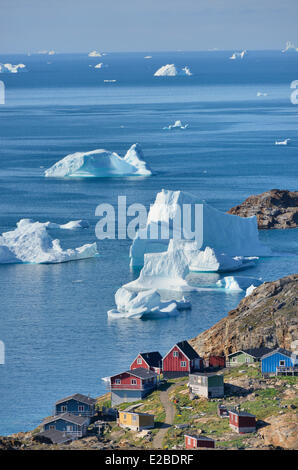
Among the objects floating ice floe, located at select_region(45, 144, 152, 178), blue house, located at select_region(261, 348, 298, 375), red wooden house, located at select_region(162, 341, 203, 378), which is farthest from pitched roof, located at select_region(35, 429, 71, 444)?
floating ice floe, located at select_region(45, 144, 152, 178)

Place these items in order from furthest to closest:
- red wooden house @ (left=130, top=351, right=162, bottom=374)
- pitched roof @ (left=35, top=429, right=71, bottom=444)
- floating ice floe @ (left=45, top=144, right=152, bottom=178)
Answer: floating ice floe @ (left=45, top=144, right=152, bottom=178) → red wooden house @ (left=130, top=351, right=162, bottom=374) → pitched roof @ (left=35, top=429, right=71, bottom=444)

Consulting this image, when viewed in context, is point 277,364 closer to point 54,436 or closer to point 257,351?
point 257,351

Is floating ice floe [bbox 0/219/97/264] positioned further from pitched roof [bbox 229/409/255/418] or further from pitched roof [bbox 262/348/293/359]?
pitched roof [bbox 229/409/255/418]

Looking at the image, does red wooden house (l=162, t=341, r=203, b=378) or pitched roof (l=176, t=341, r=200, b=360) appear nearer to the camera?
red wooden house (l=162, t=341, r=203, b=378)

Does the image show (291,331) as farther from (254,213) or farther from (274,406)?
(254,213)

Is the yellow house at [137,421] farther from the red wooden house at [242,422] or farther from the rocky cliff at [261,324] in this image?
the rocky cliff at [261,324]
